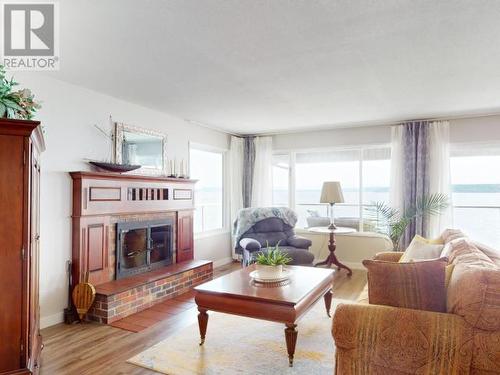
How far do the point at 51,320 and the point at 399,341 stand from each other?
3.16 metres

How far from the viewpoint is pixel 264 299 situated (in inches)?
99.5

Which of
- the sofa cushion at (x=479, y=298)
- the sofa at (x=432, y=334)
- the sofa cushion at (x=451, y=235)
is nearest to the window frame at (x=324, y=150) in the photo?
the sofa cushion at (x=451, y=235)

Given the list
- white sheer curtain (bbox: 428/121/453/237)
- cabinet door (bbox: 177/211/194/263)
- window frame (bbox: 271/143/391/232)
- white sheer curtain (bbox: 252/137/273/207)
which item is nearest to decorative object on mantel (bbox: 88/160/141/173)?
cabinet door (bbox: 177/211/194/263)

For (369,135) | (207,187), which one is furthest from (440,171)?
(207,187)

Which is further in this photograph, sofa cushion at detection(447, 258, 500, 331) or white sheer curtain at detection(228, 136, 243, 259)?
white sheer curtain at detection(228, 136, 243, 259)

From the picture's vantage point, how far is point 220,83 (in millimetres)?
3537

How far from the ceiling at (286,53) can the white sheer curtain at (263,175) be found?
1897mm

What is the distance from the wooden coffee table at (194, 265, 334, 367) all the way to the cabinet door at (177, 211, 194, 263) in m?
1.83

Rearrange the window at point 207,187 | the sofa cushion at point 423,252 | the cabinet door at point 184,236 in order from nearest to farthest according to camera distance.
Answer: the sofa cushion at point 423,252
the cabinet door at point 184,236
the window at point 207,187

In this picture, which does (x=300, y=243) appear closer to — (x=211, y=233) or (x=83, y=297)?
(x=211, y=233)

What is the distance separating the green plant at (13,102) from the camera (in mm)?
2035

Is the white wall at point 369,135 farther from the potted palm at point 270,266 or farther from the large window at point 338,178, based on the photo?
the potted palm at point 270,266

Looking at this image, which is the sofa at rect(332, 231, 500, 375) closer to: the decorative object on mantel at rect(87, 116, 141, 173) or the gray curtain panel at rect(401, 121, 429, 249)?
the decorative object on mantel at rect(87, 116, 141, 173)

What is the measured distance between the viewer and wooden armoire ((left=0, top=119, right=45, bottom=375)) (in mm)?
1951
